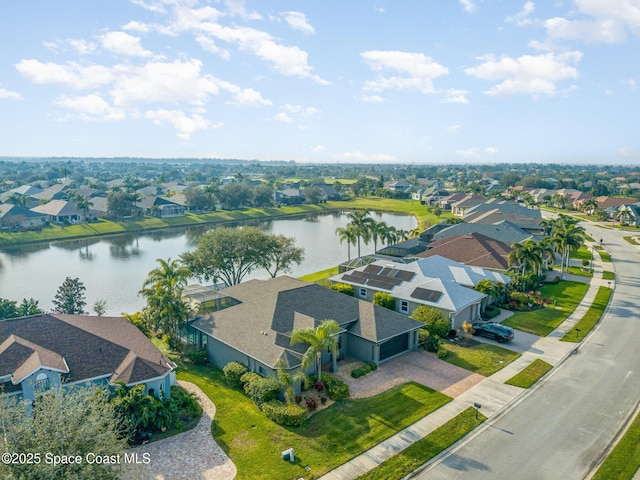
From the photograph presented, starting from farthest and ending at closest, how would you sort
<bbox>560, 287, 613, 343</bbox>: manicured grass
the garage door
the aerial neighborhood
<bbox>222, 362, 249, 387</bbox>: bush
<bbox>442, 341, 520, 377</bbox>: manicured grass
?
<bbox>560, 287, 613, 343</bbox>: manicured grass < the garage door < <bbox>442, 341, 520, 377</bbox>: manicured grass < <bbox>222, 362, 249, 387</bbox>: bush < the aerial neighborhood

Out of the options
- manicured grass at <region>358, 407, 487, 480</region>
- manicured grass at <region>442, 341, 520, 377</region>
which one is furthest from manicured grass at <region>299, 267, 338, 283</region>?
manicured grass at <region>358, 407, 487, 480</region>

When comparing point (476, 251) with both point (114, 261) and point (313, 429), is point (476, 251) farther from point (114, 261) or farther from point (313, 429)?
point (114, 261)

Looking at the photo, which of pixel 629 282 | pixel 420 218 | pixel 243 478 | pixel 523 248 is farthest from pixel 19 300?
pixel 420 218

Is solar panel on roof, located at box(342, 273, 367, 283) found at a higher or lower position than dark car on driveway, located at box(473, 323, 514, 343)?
higher

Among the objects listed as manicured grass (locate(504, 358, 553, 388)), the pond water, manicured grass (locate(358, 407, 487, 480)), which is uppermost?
manicured grass (locate(504, 358, 553, 388))

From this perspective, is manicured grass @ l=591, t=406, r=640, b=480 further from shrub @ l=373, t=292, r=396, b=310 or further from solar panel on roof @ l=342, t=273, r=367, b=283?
solar panel on roof @ l=342, t=273, r=367, b=283

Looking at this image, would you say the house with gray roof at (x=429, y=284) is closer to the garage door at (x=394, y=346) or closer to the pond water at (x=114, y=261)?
the garage door at (x=394, y=346)
